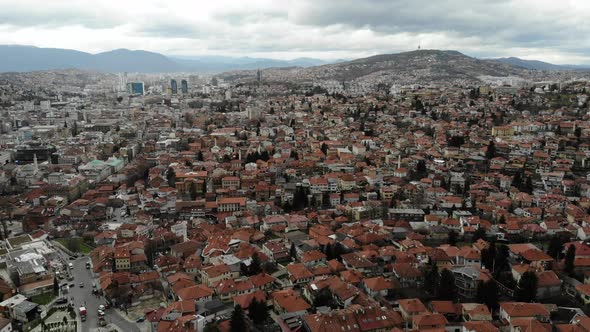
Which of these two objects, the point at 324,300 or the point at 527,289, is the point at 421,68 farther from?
the point at 324,300

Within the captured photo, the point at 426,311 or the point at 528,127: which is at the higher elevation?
the point at 528,127

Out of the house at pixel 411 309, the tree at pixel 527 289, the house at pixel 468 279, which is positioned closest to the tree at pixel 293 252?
the house at pixel 411 309

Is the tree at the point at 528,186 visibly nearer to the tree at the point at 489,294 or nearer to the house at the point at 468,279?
the house at the point at 468,279

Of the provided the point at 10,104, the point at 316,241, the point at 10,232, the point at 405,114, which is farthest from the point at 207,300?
the point at 10,104

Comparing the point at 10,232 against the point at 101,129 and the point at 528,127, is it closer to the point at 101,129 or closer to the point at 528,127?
the point at 101,129

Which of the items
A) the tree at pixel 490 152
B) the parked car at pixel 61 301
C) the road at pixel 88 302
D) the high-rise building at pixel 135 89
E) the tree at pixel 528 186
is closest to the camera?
the road at pixel 88 302

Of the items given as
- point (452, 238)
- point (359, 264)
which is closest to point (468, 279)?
point (359, 264)

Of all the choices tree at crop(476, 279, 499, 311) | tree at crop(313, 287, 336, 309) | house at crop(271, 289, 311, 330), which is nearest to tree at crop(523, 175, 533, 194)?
tree at crop(476, 279, 499, 311)
